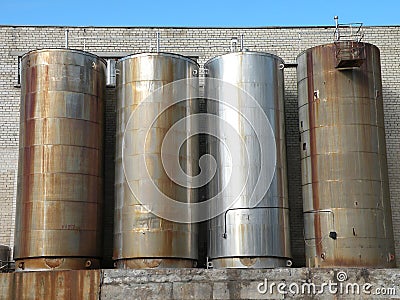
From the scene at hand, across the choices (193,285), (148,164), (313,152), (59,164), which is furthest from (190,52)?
(193,285)

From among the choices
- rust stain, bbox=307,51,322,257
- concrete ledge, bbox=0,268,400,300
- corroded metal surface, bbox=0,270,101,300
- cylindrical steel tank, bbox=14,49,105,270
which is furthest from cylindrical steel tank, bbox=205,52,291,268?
corroded metal surface, bbox=0,270,101,300

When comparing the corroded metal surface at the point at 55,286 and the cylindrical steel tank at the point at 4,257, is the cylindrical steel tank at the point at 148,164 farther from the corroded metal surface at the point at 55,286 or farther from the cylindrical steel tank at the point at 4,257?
the cylindrical steel tank at the point at 4,257

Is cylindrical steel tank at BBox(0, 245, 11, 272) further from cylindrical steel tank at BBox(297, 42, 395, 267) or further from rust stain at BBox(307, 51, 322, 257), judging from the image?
rust stain at BBox(307, 51, 322, 257)

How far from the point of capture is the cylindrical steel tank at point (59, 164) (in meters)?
15.1

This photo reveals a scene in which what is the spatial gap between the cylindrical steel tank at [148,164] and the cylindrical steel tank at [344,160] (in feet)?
9.49

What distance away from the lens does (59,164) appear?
15.4m

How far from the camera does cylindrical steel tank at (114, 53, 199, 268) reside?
1500 centimetres

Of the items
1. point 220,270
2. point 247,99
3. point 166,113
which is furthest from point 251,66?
point 220,270

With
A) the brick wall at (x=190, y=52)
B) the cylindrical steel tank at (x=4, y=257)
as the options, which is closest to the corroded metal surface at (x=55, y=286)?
the cylindrical steel tank at (x=4, y=257)

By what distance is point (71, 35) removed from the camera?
1839cm

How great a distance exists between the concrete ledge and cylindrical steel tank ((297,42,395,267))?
2.96 ft

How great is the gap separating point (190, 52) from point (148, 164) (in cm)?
451

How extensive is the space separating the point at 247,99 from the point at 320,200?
307 cm

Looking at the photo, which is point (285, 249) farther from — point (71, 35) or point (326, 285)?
point (71, 35)
